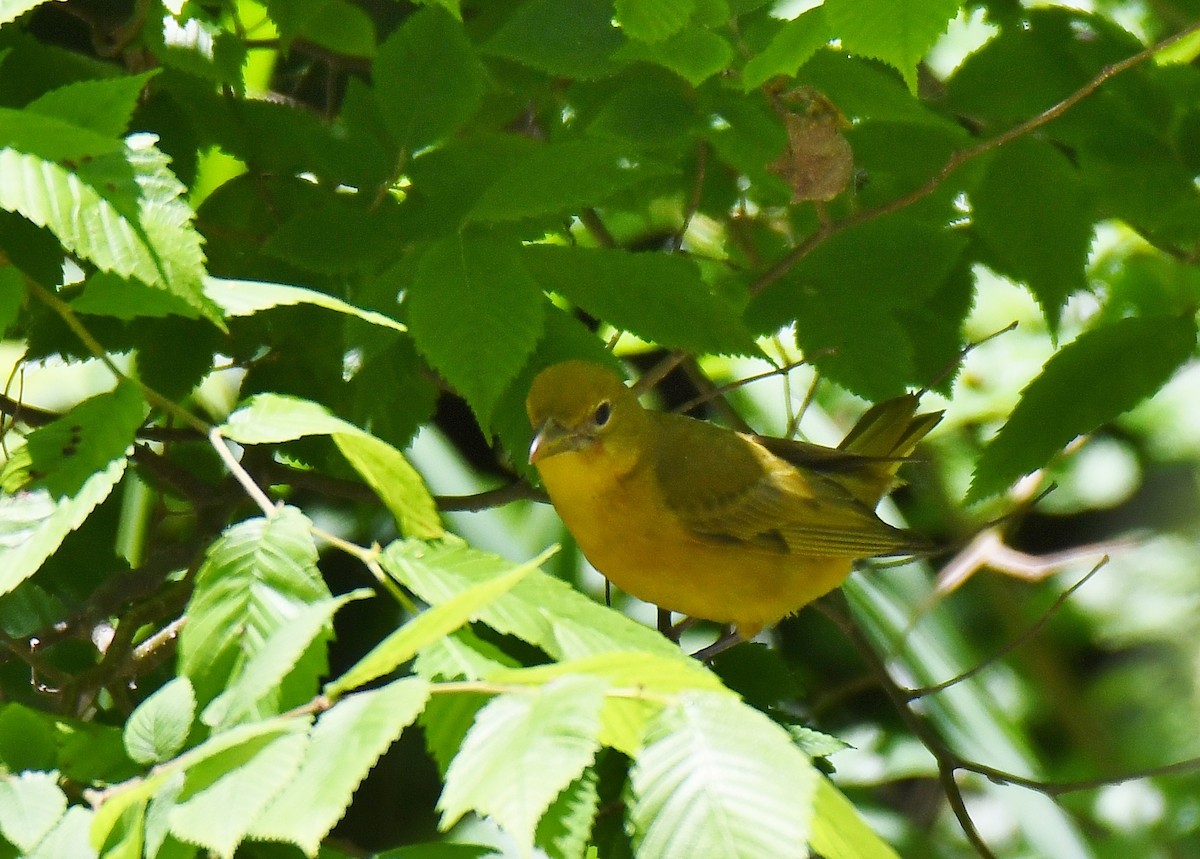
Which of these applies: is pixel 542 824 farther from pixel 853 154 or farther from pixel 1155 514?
pixel 1155 514

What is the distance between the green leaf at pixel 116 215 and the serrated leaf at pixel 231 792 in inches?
22.5

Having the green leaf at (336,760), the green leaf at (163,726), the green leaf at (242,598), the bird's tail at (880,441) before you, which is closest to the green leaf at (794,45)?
the green leaf at (242,598)

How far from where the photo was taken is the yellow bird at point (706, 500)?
2.83 metres

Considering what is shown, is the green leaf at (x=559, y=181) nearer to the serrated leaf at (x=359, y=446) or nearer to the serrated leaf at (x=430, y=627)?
the serrated leaf at (x=359, y=446)

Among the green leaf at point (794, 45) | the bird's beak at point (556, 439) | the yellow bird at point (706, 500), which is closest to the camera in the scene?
the green leaf at point (794, 45)

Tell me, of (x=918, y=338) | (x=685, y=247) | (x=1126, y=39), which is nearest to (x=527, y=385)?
(x=918, y=338)

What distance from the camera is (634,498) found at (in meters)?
2.91

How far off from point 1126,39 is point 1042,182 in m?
0.33

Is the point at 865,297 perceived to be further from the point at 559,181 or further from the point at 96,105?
the point at 96,105

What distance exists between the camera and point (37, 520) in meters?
1.47

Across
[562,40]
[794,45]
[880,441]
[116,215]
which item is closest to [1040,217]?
[794,45]

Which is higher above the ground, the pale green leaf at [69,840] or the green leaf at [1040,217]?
the green leaf at [1040,217]

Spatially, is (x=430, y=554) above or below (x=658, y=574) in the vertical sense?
above

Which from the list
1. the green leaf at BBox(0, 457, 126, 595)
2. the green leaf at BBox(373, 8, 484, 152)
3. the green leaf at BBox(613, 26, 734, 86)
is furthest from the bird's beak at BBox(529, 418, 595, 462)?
the green leaf at BBox(0, 457, 126, 595)
